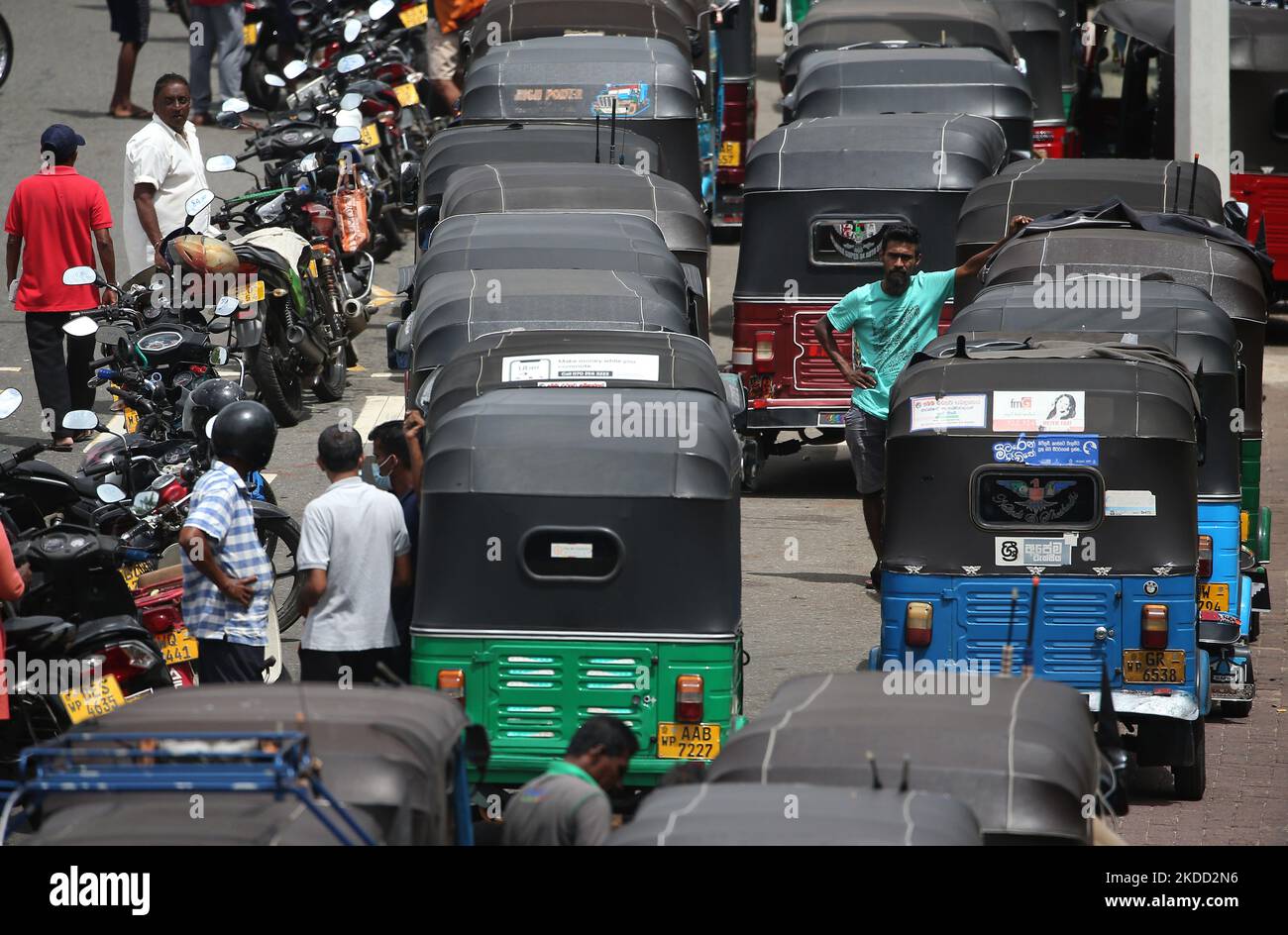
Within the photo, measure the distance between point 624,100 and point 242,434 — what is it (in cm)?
853

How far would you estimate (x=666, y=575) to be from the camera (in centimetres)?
848

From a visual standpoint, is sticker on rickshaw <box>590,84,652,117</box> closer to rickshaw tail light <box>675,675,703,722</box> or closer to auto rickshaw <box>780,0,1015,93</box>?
auto rickshaw <box>780,0,1015,93</box>

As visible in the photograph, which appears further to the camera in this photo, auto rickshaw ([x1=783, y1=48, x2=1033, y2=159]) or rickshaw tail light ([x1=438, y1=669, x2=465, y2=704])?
auto rickshaw ([x1=783, y1=48, x2=1033, y2=159])

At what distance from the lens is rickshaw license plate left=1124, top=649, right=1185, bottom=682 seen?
921 cm

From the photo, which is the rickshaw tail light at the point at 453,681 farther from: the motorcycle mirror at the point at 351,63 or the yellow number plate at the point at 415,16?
the yellow number plate at the point at 415,16

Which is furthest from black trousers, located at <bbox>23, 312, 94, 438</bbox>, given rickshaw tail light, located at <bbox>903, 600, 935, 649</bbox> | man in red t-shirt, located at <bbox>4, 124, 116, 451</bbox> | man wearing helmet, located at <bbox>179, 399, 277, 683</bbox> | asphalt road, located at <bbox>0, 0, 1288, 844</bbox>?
rickshaw tail light, located at <bbox>903, 600, 935, 649</bbox>

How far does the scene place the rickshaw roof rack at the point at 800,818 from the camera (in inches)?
203

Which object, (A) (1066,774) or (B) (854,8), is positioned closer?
(A) (1066,774)

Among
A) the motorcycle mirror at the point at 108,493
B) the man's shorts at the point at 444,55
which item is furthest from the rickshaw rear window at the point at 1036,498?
the man's shorts at the point at 444,55

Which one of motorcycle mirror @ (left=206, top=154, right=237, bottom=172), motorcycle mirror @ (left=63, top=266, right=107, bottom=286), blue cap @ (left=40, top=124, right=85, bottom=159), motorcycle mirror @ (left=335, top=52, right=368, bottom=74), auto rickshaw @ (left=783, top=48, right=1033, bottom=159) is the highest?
motorcycle mirror @ (left=335, top=52, right=368, bottom=74)

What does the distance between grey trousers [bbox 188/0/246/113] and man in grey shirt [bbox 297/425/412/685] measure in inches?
539
